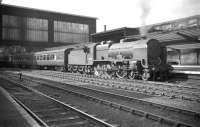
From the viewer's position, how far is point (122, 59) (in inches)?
707

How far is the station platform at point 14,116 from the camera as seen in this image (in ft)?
20.3

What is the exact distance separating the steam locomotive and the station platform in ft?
33.6

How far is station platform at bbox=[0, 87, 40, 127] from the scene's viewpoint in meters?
6.19

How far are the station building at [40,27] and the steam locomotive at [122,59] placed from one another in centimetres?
3490

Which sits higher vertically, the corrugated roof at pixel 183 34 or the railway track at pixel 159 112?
the corrugated roof at pixel 183 34

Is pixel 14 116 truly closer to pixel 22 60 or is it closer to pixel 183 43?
pixel 183 43

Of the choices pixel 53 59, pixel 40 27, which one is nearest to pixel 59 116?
pixel 53 59

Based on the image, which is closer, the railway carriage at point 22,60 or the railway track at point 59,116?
the railway track at point 59,116

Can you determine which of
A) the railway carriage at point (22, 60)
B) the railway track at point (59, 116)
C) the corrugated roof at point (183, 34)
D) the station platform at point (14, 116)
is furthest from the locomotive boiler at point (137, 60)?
the railway carriage at point (22, 60)

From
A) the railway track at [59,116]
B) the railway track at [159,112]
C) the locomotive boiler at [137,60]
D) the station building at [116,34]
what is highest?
the station building at [116,34]

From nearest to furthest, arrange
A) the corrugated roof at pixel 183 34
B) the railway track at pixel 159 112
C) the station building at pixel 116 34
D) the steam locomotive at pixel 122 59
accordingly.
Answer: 1. the railway track at pixel 159 112
2. the steam locomotive at pixel 122 59
3. the corrugated roof at pixel 183 34
4. the station building at pixel 116 34

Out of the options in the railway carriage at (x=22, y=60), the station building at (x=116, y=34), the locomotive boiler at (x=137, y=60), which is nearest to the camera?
the locomotive boiler at (x=137, y=60)

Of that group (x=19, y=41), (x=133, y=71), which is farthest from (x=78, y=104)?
(x=19, y=41)

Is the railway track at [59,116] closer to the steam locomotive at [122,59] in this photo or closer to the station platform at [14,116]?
the station platform at [14,116]
